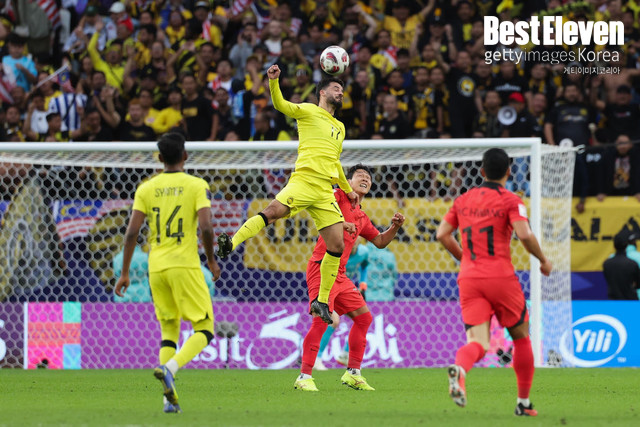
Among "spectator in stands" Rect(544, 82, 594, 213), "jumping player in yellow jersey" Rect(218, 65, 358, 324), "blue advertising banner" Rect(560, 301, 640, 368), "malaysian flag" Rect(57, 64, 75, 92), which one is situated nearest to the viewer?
"jumping player in yellow jersey" Rect(218, 65, 358, 324)

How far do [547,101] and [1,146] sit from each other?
27.8ft

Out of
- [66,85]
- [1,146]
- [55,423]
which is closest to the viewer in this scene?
[55,423]

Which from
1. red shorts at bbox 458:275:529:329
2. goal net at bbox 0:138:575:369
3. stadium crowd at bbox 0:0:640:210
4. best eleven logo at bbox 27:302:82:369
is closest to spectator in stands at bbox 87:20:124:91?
stadium crowd at bbox 0:0:640:210

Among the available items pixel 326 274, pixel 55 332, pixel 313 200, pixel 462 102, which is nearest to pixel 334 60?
pixel 313 200

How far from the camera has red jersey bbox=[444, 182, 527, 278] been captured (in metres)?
7.03

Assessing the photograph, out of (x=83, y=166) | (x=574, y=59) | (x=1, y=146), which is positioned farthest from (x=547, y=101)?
(x=1, y=146)

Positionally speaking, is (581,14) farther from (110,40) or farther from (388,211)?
(110,40)

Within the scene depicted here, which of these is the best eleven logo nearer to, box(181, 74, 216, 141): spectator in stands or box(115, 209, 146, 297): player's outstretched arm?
box(181, 74, 216, 141): spectator in stands

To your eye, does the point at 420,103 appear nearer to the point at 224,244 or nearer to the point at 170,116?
the point at 170,116

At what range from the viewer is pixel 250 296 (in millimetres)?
14062

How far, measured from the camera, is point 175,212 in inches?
297

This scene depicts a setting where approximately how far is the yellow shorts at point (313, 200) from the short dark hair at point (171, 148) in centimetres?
196

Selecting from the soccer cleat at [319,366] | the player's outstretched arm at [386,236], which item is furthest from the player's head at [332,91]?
the soccer cleat at [319,366]

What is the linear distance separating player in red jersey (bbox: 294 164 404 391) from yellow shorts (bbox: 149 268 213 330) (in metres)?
2.08
